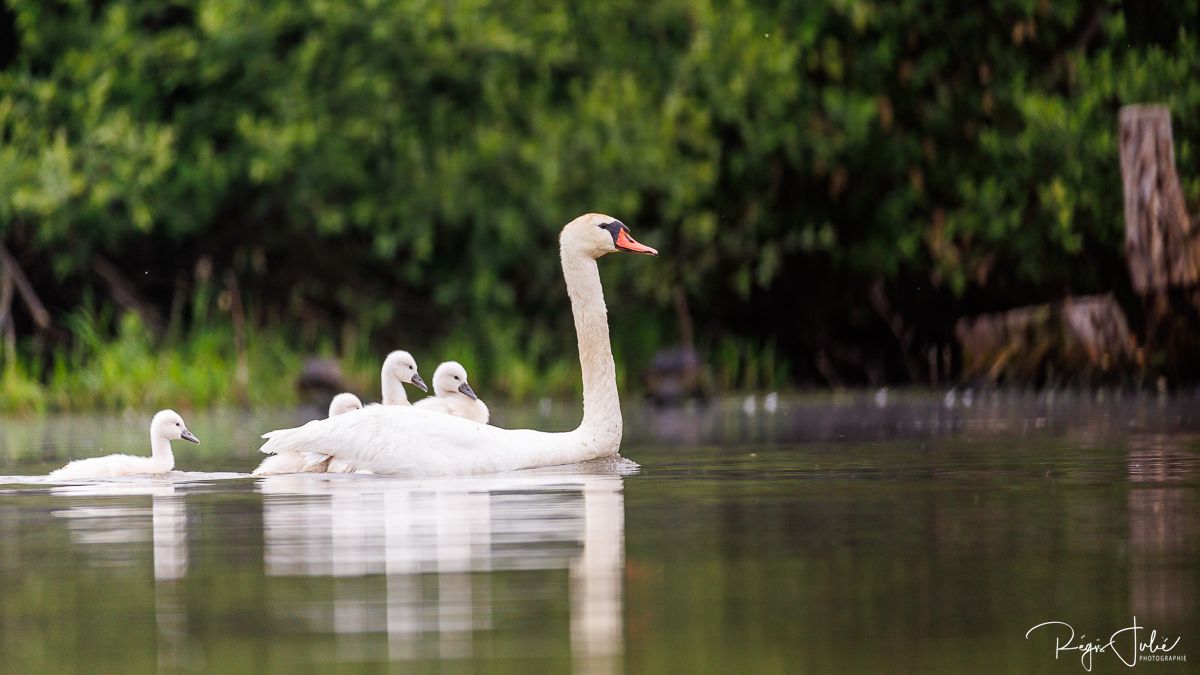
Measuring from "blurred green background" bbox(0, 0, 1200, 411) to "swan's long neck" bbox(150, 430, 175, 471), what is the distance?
9.12 meters

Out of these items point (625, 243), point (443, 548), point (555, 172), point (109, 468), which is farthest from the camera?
point (555, 172)

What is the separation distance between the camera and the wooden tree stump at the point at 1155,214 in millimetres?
19266

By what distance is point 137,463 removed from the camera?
11.5 meters

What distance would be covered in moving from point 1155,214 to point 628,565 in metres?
13.6

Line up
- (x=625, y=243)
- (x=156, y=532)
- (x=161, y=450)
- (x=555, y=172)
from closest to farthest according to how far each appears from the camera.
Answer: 1. (x=156, y=532)
2. (x=161, y=450)
3. (x=625, y=243)
4. (x=555, y=172)

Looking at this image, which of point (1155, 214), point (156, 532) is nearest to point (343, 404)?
point (156, 532)

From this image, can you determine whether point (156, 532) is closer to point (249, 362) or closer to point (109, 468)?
point (109, 468)

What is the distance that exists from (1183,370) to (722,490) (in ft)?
34.4

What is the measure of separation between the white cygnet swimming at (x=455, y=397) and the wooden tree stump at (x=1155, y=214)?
875cm

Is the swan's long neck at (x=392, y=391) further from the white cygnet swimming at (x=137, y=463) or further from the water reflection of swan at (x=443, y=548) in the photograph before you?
the water reflection of swan at (x=443, y=548)

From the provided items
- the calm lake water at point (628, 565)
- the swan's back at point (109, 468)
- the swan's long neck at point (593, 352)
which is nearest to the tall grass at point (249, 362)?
the calm lake water at point (628, 565)

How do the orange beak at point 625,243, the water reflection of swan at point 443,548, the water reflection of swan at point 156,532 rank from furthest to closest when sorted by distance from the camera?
the orange beak at point 625,243
the water reflection of swan at point 156,532
the water reflection of swan at point 443,548

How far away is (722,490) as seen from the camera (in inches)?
381

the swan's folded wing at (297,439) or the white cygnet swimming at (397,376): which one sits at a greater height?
the white cygnet swimming at (397,376)
